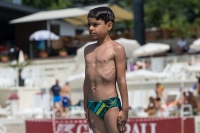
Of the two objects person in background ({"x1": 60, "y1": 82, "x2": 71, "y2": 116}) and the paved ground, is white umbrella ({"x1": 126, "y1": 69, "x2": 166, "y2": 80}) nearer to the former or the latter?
person in background ({"x1": 60, "y1": 82, "x2": 71, "y2": 116})

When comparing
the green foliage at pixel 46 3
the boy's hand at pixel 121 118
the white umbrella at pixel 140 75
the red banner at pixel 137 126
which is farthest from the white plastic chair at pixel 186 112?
the green foliage at pixel 46 3

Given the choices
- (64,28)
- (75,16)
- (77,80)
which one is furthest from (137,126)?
(64,28)

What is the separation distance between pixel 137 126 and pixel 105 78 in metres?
4.38

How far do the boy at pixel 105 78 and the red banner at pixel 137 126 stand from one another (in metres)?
4.21

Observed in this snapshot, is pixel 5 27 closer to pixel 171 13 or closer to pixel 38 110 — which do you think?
pixel 171 13

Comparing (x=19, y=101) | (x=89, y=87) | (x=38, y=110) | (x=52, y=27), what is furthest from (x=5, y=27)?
(x=89, y=87)

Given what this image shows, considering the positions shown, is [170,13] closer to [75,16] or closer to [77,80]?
[75,16]

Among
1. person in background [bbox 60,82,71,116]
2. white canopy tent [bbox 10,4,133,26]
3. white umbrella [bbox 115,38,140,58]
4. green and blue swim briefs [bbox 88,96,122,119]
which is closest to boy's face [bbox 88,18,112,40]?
green and blue swim briefs [bbox 88,96,122,119]

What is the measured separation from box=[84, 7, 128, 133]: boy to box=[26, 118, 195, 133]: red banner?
13.8 ft

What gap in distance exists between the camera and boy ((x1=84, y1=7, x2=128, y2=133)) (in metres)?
4.74

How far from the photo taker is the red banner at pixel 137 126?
905cm

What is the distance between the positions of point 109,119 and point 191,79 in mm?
14630

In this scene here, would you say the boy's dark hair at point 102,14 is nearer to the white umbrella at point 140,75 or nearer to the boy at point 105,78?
the boy at point 105,78

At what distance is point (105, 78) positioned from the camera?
4820mm
